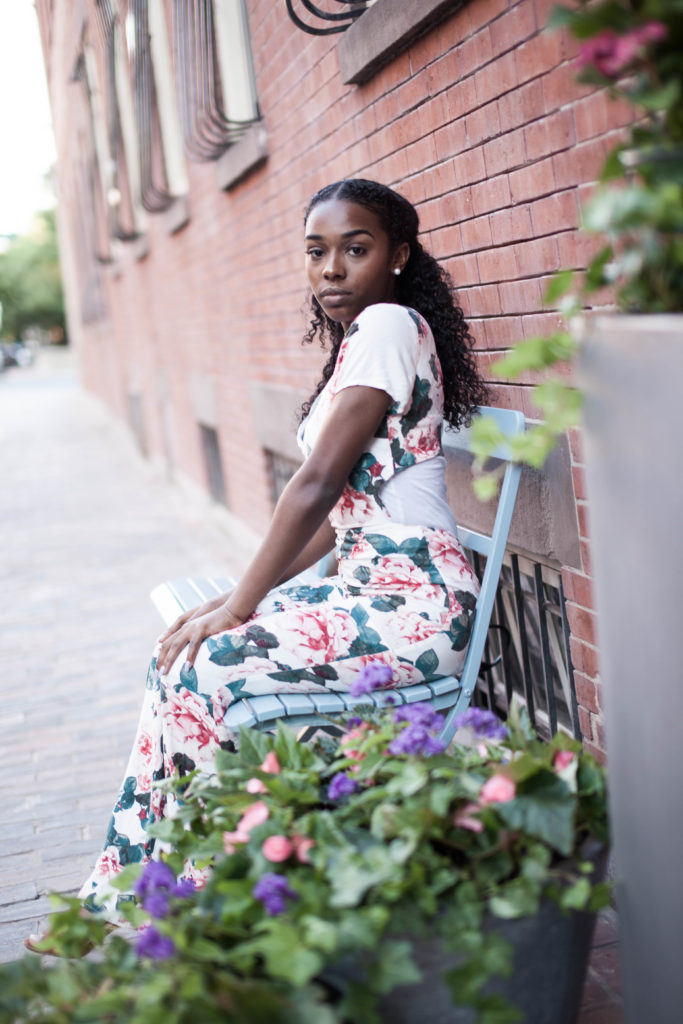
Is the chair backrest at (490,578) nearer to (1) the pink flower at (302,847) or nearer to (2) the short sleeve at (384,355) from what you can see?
(2) the short sleeve at (384,355)

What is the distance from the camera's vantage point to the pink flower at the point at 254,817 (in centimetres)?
173

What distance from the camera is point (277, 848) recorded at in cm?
164

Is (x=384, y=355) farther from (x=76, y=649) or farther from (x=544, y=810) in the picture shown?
(x=76, y=649)

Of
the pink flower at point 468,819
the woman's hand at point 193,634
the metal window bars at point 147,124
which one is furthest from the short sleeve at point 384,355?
the metal window bars at point 147,124

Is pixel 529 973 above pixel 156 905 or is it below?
below

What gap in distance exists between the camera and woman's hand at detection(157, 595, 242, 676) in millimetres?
2535

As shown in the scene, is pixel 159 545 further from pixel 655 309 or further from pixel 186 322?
pixel 655 309

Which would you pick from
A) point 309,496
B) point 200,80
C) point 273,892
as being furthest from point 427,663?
point 200,80

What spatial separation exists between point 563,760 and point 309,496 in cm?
100

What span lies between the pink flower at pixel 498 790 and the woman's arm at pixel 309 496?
1.02 m

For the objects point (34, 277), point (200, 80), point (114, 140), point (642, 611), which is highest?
point (34, 277)

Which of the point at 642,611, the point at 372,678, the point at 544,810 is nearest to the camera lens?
the point at 642,611

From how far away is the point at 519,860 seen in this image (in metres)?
1.65

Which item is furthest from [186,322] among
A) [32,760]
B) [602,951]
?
[602,951]
